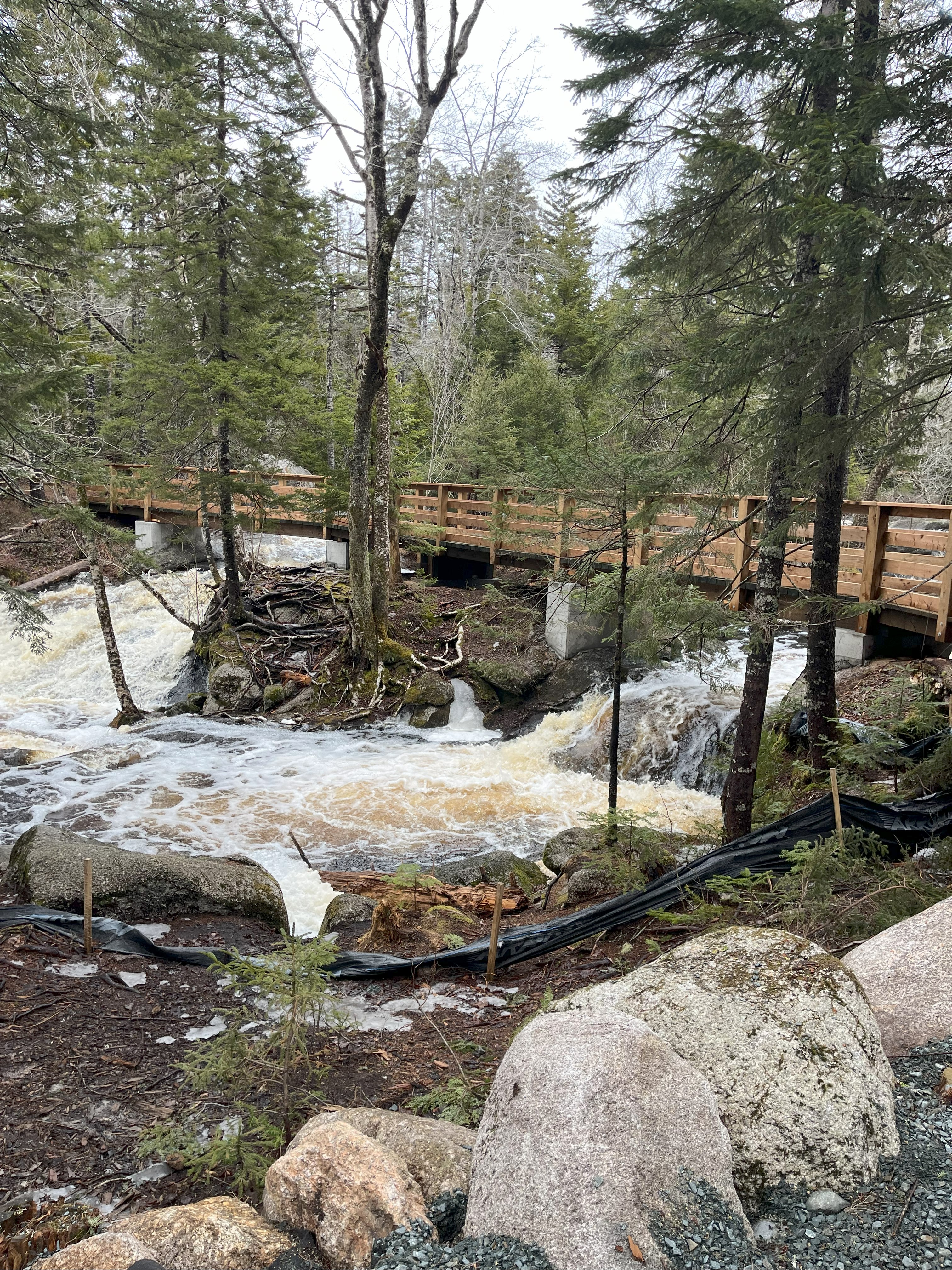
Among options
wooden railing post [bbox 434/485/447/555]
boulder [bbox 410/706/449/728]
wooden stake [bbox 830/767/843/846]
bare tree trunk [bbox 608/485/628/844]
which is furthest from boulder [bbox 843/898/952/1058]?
wooden railing post [bbox 434/485/447/555]

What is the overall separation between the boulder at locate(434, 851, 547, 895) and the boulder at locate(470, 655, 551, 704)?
540cm

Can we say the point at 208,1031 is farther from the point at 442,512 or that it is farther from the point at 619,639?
the point at 442,512

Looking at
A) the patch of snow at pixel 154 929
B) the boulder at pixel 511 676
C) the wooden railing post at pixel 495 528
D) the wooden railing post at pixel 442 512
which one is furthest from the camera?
the wooden railing post at pixel 442 512

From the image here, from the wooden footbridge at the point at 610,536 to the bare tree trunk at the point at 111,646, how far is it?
1305 millimetres

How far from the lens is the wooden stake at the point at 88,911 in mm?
4812

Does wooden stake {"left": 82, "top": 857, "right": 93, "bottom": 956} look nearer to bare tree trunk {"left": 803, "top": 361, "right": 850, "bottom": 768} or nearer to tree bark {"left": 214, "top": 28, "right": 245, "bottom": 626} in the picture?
bare tree trunk {"left": 803, "top": 361, "right": 850, "bottom": 768}

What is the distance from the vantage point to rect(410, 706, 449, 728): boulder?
510 inches

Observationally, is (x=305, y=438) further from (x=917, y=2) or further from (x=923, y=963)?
(x=923, y=963)

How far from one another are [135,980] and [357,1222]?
3.09m

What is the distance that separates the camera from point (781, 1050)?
2674 mm

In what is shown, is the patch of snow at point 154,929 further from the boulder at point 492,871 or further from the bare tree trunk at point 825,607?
the bare tree trunk at point 825,607

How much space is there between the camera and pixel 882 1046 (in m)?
2.98

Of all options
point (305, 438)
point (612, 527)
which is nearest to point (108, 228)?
point (305, 438)

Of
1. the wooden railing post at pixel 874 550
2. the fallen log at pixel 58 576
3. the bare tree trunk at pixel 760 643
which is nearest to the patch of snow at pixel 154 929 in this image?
the bare tree trunk at pixel 760 643
